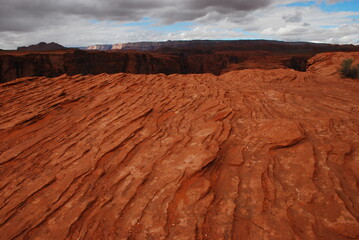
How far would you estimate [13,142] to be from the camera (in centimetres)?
527

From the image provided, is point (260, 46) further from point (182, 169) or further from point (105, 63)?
point (182, 169)

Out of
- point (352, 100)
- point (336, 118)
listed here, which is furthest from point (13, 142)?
point (352, 100)

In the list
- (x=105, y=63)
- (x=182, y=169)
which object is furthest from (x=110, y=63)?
(x=182, y=169)

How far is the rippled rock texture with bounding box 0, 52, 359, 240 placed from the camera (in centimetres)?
301

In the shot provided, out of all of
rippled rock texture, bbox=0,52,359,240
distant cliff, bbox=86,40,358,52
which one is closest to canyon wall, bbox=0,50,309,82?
rippled rock texture, bbox=0,52,359,240

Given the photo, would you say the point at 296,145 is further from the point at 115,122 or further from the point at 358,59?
the point at 358,59

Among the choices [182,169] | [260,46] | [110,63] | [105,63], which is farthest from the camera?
[260,46]

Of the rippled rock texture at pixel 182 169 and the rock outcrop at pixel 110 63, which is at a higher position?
the rippled rock texture at pixel 182 169

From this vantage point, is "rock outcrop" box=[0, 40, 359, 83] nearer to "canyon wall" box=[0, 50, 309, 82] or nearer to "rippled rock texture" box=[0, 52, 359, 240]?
"canyon wall" box=[0, 50, 309, 82]

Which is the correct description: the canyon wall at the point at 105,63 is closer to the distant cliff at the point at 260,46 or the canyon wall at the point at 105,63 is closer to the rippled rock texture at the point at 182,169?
the rippled rock texture at the point at 182,169

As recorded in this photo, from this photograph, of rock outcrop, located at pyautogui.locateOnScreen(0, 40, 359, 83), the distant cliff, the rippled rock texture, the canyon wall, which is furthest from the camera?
the distant cliff

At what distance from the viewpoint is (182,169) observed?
3934 millimetres

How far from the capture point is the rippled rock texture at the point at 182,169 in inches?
118

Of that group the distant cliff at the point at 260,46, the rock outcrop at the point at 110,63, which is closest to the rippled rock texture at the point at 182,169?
Answer: the rock outcrop at the point at 110,63
